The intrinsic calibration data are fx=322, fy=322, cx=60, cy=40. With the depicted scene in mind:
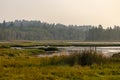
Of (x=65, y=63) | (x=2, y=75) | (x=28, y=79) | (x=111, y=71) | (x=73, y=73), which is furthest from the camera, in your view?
(x=65, y=63)

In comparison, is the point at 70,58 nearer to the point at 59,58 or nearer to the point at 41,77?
the point at 59,58

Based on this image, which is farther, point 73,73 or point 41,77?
point 73,73

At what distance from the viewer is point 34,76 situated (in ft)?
66.2

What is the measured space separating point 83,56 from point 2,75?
1106cm

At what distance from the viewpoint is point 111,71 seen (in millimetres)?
24516

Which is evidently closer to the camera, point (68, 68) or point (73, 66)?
point (68, 68)

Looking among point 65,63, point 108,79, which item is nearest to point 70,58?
point 65,63

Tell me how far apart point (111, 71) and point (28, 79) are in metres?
7.99

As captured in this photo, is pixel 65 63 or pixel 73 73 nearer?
pixel 73 73

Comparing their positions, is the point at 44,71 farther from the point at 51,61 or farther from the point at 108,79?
the point at 51,61

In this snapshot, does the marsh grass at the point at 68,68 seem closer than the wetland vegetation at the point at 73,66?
Yes

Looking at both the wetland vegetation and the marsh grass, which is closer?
the marsh grass

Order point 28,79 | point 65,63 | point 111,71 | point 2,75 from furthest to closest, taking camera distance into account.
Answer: point 65,63, point 111,71, point 2,75, point 28,79

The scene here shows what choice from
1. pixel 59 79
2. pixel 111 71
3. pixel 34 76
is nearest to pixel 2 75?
pixel 34 76
